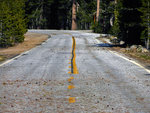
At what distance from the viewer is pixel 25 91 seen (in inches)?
308

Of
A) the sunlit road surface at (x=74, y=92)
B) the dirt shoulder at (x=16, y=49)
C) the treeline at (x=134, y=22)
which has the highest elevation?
the treeline at (x=134, y=22)

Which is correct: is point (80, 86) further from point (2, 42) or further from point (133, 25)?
point (2, 42)

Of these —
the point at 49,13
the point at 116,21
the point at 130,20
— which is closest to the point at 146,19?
the point at 130,20

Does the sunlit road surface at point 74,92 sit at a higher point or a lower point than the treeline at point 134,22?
lower

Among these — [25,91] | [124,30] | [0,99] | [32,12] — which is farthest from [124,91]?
[32,12]

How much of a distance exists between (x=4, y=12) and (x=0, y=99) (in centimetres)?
3227

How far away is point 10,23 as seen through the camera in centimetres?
4028

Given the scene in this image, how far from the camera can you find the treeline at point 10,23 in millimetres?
38125

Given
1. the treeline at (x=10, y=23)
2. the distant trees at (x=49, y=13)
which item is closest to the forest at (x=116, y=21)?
the treeline at (x=10, y=23)

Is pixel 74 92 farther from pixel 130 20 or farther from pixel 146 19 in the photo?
pixel 130 20

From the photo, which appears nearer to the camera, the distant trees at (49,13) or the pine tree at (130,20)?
the pine tree at (130,20)

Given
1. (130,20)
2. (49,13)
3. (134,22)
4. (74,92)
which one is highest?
(49,13)

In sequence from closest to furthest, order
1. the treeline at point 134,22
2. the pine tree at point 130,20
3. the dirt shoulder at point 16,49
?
the dirt shoulder at point 16,49 < the treeline at point 134,22 < the pine tree at point 130,20

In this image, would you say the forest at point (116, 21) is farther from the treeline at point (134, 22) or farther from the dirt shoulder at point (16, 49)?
the dirt shoulder at point (16, 49)
